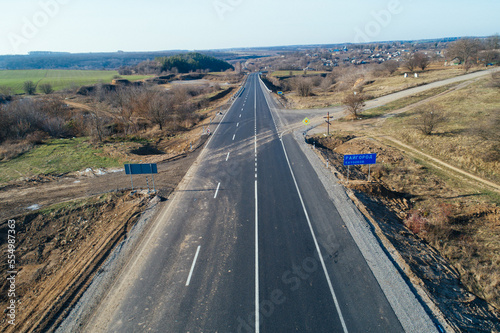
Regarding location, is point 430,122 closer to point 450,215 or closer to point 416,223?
point 450,215

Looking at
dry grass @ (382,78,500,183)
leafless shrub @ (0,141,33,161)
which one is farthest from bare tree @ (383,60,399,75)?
leafless shrub @ (0,141,33,161)

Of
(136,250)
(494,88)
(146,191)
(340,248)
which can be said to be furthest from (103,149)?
(494,88)

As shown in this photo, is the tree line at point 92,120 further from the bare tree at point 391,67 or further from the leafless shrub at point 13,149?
the bare tree at point 391,67

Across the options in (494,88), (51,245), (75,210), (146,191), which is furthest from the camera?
(494,88)

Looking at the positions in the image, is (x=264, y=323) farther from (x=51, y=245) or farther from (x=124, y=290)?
(x=51, y=245)

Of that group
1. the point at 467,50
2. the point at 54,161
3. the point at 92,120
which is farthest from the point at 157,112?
the point at 467,50

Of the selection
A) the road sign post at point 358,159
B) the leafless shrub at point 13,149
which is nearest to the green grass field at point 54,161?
the leafless shrub at point 13,149
